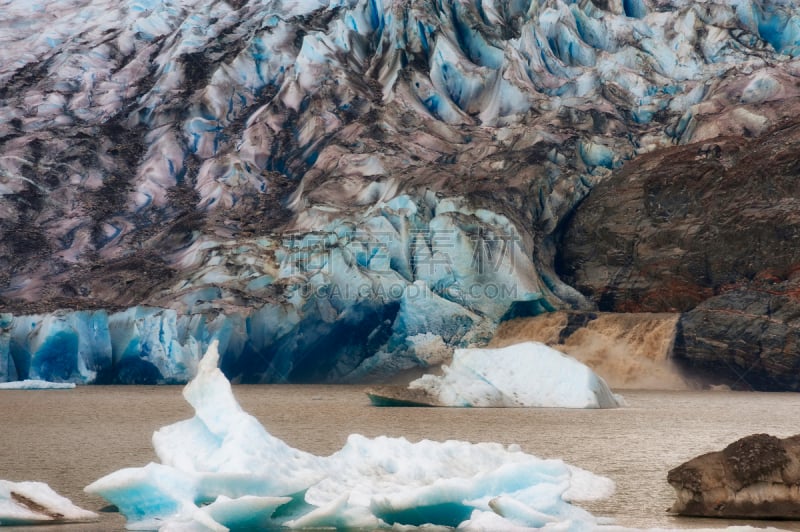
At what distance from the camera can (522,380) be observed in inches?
894

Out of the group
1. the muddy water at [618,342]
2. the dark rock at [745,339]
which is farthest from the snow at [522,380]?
the muddy water at [618,342]

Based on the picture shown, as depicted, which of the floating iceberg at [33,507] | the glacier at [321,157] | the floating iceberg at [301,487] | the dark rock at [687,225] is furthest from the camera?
the dark rock at [687,225]

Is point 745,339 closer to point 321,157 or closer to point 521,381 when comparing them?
point 521,381

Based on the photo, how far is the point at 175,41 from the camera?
5281cm

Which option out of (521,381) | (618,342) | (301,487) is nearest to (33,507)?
(301,487)

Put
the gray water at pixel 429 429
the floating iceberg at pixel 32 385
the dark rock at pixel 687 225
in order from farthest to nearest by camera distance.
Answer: the dark rock at pixel 687 225, the floating iceberg at pixel 32 385, the gray water at pixel 429 429

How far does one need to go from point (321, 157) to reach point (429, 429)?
85.0 feet

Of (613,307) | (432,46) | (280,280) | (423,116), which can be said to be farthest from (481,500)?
(432,46)

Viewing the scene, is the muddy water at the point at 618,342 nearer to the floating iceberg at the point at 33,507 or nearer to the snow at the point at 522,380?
the snow at the point at 522,380

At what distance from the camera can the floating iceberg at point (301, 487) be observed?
8.45 metres

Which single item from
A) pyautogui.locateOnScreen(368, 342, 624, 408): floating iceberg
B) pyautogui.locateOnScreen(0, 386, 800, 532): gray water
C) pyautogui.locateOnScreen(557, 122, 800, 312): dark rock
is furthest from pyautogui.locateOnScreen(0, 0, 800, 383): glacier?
pyautogui.locateOnScreen(368, 342, 624, 408): floating iceberg

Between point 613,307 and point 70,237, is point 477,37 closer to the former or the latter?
point 613,307

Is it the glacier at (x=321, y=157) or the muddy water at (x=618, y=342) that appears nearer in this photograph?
the glacier at (x=321, y=157)

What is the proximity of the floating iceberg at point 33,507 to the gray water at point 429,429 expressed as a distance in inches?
10.9
